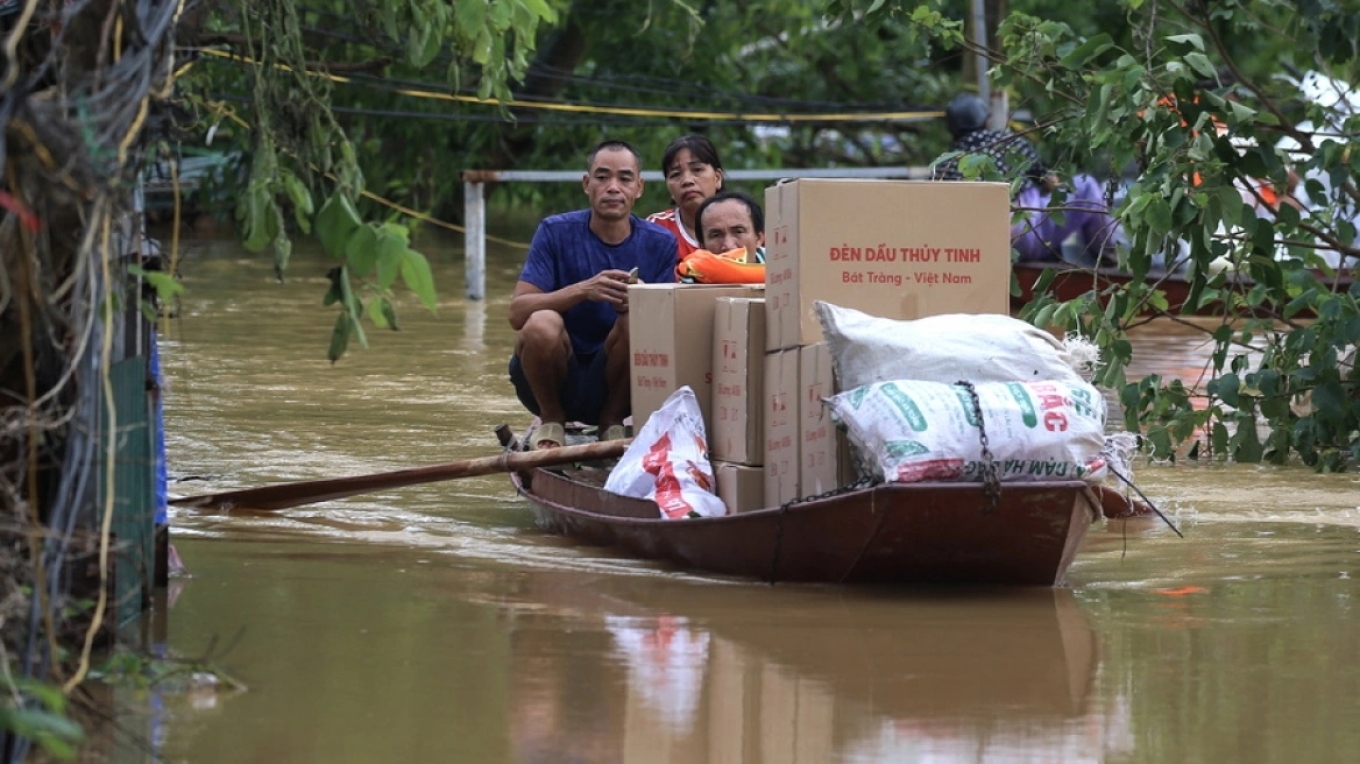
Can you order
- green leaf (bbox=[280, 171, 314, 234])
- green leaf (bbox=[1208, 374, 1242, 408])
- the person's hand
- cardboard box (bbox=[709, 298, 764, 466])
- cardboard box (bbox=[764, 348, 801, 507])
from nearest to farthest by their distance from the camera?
green leaf (bbox=[280, 171, 314, 234]), cardboard box (bbox=[764, 348, 801, 507]), cardboard box (bbox=[709, 298, 764, 466]), the person's hand, green leaf (bbox=[1208, 374, 1242, 408])

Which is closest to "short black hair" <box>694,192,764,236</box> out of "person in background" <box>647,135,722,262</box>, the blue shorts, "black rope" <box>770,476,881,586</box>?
the blue shorts

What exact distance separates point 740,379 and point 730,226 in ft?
4.09

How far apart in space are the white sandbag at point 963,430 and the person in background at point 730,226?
1905mm

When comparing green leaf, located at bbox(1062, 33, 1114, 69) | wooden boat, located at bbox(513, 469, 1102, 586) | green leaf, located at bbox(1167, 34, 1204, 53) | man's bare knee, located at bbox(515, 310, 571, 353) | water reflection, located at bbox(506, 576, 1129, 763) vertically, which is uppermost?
green leaf, located at bbox(1062, 33, 1114, 69)

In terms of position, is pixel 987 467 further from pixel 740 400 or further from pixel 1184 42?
pixel 1184 42

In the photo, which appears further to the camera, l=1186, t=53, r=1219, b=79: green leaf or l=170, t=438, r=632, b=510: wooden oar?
l=170, t=438, r=632, b=510: wooden oar

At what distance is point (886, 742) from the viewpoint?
457cm

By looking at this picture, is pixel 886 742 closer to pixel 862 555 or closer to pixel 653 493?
pixel 862 555

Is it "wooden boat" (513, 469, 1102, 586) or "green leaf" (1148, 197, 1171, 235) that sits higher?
"green leaf" (1148, 197, 1171, 235)

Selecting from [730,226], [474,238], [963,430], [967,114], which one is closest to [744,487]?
[963,430]

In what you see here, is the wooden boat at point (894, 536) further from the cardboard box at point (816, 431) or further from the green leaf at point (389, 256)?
the green leaf at point (389, 256)

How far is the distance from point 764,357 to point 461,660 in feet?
5.31

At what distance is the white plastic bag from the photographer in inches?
261

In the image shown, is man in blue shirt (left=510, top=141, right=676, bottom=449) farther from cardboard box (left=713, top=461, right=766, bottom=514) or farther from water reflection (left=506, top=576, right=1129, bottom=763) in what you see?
water reflection (left=506, top=576, right=1129, bottom=763)
